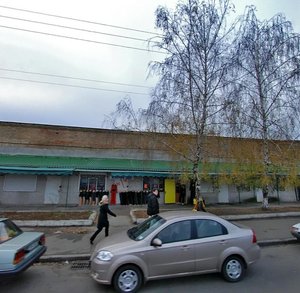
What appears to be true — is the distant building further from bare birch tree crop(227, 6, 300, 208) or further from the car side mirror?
the car side mirror

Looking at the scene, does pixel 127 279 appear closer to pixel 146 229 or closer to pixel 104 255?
pixel 104 255

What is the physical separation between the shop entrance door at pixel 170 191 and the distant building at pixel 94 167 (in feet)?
0.25

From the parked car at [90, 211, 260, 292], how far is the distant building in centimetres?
986

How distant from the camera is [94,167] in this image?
18.9 meters

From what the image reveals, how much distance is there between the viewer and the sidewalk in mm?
7906

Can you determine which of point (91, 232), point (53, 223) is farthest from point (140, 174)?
point (91, 232)

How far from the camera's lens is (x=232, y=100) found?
14.7 m

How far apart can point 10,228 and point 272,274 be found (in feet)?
20.6

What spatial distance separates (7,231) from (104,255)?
2538mm

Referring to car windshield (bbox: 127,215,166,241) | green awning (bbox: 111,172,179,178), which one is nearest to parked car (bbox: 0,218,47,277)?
car windshield (bbox: 127,215,166,241)

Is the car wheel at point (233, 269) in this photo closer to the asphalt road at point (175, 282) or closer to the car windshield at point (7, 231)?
the asphalt road at point (175, 282)

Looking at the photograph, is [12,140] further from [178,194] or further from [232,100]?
[232,100]

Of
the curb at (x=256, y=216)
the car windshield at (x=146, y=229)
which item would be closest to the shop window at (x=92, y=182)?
the curb at (x=256, y=216)

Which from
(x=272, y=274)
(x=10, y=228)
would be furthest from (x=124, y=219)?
(x=272, y=274)
